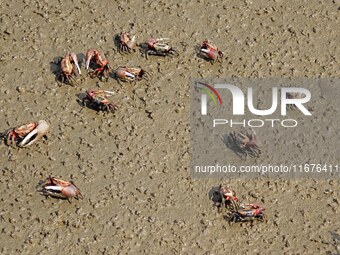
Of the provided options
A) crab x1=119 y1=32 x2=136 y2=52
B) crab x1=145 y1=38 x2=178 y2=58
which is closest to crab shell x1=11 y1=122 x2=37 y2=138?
crab x1=119 y1=32 x2=136 y2=52

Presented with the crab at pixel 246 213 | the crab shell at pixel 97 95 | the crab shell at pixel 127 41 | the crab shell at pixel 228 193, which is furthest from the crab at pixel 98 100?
the crab at pixel 246 213

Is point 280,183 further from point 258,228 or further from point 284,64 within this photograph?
point 284,64

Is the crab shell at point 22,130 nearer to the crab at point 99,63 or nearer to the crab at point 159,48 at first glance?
the crab at point 99,63

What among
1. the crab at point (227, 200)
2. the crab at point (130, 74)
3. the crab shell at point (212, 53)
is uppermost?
the crab shell at point (212, 53)

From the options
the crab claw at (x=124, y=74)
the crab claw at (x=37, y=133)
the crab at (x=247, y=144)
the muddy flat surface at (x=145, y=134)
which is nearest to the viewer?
the muddy flat surface at (x=145, y=134)

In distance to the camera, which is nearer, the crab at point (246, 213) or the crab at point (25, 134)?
the crab at point (246, 213)

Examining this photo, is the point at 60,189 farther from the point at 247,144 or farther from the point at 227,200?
the point at 247,144

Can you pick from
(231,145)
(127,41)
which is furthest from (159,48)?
(231,145)
